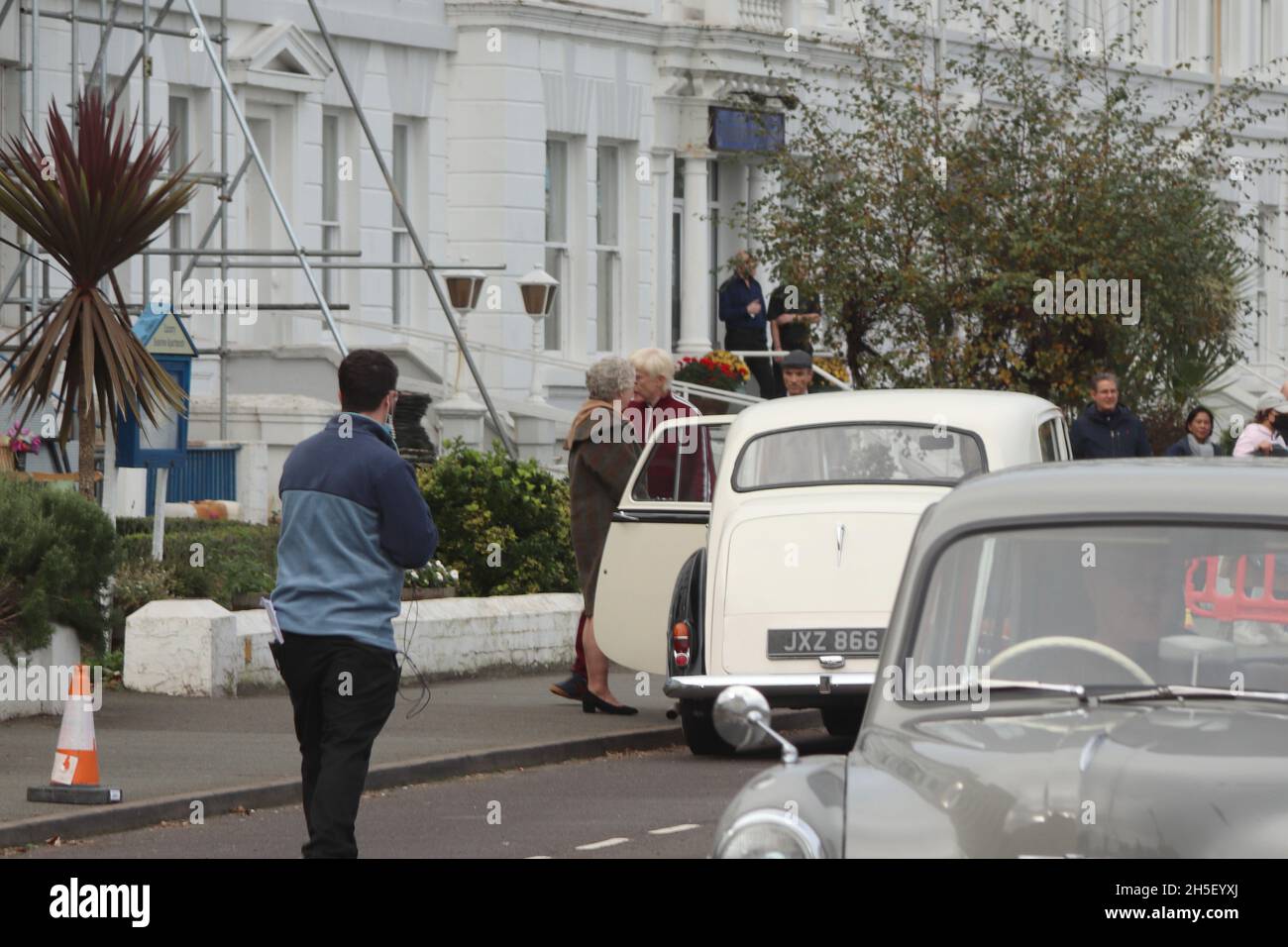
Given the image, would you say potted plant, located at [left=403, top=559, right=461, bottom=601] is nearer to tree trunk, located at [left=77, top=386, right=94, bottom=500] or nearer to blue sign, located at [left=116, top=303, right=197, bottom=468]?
blue sign, located at [left=116, top=303, right=197, bottom=468]

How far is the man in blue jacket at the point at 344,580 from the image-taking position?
8945mm

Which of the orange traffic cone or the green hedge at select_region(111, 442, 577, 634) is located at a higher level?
the green hedge at select_region(111, 442, 577, 634)

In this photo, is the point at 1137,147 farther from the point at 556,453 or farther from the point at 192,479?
the point at 192,479

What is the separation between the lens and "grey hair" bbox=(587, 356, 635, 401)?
15.7 metres

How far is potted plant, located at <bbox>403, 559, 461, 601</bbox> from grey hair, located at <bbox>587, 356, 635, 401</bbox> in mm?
3572

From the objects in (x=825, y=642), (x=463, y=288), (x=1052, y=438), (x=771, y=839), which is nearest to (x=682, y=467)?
(x=1052, y=438)

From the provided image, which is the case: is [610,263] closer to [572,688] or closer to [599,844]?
[572,688]

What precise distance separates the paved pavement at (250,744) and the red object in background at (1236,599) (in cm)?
589

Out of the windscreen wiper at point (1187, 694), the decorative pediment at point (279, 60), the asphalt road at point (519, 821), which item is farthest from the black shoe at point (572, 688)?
the decorative pediment at point (279, 60)

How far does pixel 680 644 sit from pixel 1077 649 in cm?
754

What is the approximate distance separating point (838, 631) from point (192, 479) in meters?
11.4

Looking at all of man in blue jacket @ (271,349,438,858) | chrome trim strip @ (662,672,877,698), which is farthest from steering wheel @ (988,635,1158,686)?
chrome trim strip @ (662,672,877,698)

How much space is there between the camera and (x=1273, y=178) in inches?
1960
